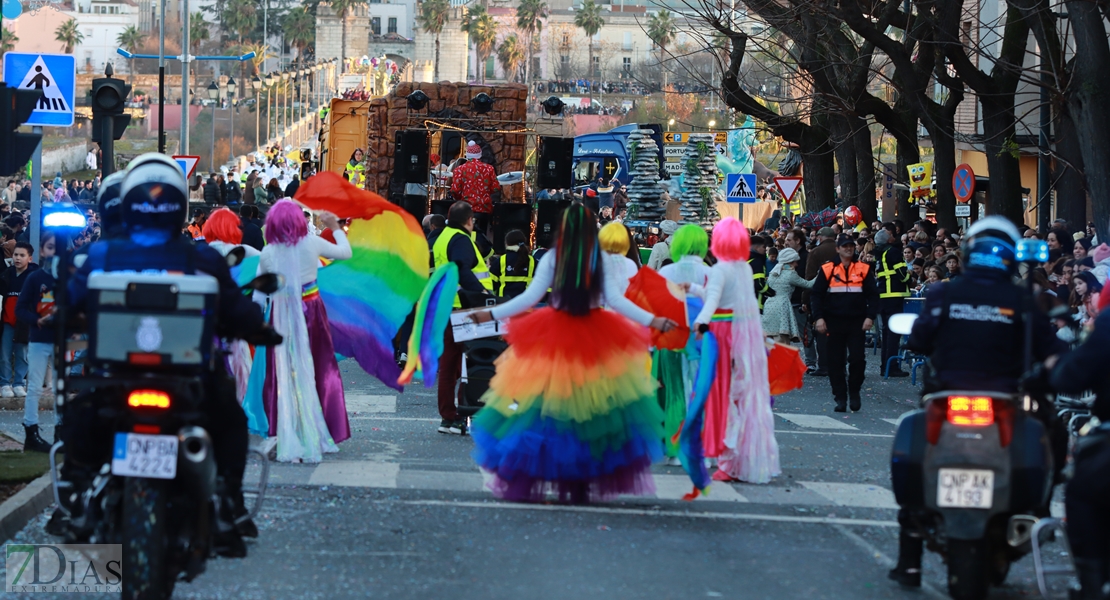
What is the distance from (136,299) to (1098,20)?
17643 millimetres

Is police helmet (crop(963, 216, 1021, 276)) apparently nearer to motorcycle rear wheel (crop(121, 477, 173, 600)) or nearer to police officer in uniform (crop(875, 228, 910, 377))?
motorcycle rear wheel (crop(121, 477, 173, 600))

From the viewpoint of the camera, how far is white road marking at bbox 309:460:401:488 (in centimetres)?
966

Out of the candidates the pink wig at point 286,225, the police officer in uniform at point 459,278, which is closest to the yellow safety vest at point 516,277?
the police officer in uniform at point 459,278

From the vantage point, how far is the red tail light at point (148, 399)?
5.82 meters

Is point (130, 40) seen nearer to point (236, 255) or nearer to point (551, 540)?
point (551, 540)

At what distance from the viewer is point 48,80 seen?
15.1 m

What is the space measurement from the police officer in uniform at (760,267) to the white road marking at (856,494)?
29.0 feet

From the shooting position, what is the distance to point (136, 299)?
5.84 meters

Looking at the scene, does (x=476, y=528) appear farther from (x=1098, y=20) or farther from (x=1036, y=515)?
(x=1098, y=20)

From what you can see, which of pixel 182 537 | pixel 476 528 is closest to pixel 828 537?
pixel 476 528

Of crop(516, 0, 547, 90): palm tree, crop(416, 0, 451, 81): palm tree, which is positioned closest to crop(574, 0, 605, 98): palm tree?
crop(516, 0, 547, 90): palm tree

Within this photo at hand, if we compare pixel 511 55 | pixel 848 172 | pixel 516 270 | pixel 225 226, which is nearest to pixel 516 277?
pixel 516 270

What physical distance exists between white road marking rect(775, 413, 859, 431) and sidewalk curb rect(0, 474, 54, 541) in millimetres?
7524

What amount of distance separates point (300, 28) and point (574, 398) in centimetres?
14715
